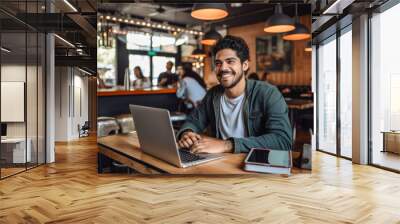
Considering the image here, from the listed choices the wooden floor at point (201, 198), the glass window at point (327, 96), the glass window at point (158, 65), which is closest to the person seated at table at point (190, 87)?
the glass window at point (158, 65)

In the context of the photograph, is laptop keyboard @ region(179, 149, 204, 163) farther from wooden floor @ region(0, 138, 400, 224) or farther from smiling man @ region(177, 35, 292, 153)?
wooden floor @ region(0, 138, 400, 224)

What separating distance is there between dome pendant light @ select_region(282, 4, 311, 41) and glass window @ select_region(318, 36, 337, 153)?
248 centimetres

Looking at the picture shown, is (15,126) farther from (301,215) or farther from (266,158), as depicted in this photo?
(301,215)

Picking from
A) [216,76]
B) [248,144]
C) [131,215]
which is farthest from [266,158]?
[131,215]

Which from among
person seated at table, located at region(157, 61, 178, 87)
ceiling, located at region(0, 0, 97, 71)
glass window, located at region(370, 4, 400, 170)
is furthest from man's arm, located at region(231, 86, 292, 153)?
Result: ceiling, located at region(0, 0, 97, 71)

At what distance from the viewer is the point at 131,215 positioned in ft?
10.1

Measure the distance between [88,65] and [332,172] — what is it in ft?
12.7

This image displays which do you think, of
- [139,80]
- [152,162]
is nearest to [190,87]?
[139,80]

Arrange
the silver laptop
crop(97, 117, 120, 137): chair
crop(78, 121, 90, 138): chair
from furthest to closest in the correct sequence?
crop(78, 121, 90, 138): chair, crop(97, 117, 120, 137): chair, the silver laptop

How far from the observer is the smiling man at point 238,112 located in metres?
4.36

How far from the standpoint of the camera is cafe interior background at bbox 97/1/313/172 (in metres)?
4.44

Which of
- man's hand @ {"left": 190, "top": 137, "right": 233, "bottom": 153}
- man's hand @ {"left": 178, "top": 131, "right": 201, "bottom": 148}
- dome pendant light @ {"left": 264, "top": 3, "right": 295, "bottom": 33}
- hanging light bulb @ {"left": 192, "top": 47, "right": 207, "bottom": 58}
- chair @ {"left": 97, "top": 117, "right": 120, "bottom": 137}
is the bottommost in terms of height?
man's hand @ {"left": 190, "top": 137, "right": 233, "bottom": 153}

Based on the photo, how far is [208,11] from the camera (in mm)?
4582

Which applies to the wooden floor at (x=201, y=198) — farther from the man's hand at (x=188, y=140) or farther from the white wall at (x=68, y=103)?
the white wall at (x=68, y=103)
